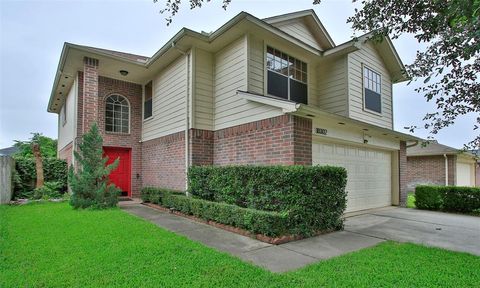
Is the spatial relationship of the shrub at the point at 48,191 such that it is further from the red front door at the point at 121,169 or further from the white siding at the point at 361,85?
the white siding at the point at 361,85

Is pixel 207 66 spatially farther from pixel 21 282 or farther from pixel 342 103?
pixel 21 282

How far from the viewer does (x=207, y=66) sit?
9.38m

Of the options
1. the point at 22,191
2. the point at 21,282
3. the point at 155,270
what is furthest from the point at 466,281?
the point at 22,191

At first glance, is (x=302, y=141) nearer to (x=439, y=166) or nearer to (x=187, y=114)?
(x=187, y=114)

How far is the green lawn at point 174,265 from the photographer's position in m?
3.29

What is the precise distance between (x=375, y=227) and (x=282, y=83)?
5.08m

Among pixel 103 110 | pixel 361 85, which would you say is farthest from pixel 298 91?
pixel 103 110

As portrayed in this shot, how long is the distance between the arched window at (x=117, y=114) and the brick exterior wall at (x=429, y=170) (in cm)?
1742

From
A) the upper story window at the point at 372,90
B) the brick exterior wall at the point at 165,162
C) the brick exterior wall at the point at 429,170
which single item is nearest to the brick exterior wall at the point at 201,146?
the brick exterior wall at the point at 165,162

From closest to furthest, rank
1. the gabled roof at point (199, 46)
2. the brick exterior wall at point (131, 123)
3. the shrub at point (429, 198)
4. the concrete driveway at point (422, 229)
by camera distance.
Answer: the concrete driveway at point (422, 229) < the gabled roof at point (199, 46) < the shrub at point (429, 198) < the brick exterior wall at point (131, 123)

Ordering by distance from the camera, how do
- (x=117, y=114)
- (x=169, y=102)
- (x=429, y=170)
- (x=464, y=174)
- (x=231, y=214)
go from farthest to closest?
(x=464, y=174), (x=429, y=170), (x=117, y=114), (x=169, y=102), (x=231, y=214)

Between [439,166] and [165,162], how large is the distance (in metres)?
16.3

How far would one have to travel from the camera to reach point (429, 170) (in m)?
17.2

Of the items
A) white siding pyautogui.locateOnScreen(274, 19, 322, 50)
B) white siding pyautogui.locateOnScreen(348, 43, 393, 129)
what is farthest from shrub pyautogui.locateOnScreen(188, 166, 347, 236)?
white siding pyautogui.locateOnScreen(274, 19, 322, 50)
